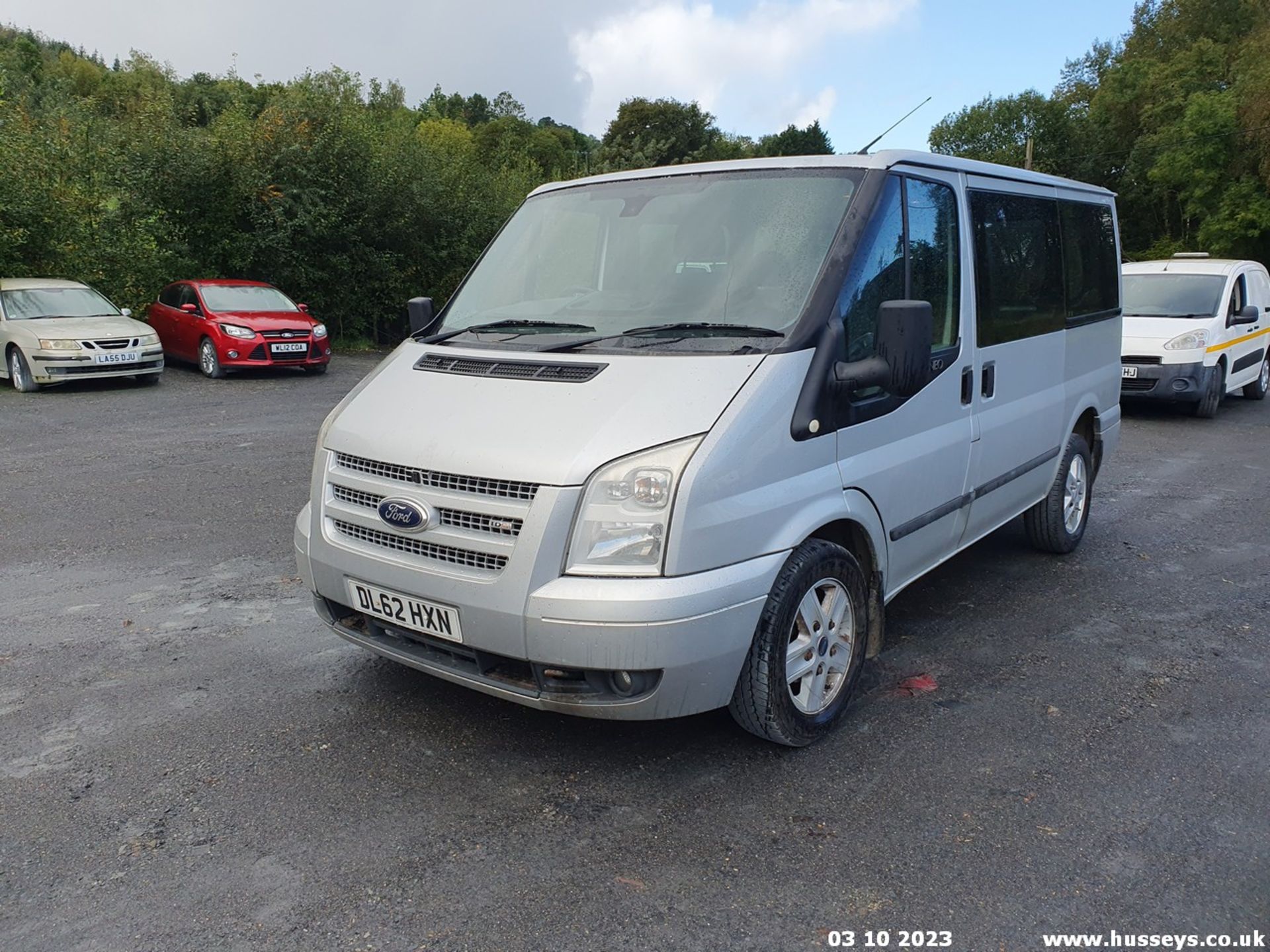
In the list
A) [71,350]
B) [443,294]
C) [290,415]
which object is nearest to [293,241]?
[443,294]

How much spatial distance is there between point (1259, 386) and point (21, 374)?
17.7 metres

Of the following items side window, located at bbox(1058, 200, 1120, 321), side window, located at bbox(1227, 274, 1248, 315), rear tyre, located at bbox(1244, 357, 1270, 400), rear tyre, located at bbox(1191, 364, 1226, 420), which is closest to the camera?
side window, located at bbox(1058, 200, 1120, 321)

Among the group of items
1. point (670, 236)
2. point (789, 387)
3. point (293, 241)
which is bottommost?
point (789, 387)

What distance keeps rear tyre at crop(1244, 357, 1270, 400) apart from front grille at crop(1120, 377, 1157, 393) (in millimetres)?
3030

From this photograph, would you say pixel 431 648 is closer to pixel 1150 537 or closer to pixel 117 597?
pixel 117 597

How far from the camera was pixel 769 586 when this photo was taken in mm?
3348

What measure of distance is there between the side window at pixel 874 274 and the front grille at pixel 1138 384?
9067mm

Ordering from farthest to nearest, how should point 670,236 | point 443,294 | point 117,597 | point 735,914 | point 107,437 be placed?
point 443,294 < point 107,437 < point 117,597 < point 670,236 < point 735,914

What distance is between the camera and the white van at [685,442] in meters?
3.16

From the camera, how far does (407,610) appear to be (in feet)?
11.4

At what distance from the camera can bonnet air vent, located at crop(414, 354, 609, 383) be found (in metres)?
3.59

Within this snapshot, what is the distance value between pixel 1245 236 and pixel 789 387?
1895 inches

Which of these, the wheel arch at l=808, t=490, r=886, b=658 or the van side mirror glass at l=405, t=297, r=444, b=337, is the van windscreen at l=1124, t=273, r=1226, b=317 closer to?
the wheel arch at l=808, t=490, r=886, b=658

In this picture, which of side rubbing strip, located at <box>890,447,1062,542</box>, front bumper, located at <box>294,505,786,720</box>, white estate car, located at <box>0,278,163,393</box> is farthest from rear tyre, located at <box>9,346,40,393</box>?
side rubbing strip, located at <box>890,447,1062,542</box>
